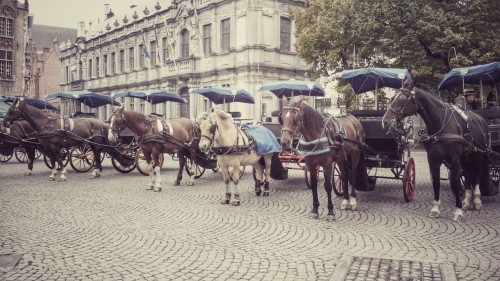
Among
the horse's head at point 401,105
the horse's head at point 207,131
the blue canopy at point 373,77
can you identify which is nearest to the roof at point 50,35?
the blue canopy at point 373,77

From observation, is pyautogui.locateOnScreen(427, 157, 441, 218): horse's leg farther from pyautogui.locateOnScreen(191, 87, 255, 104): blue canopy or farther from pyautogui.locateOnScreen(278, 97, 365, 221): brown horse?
pyautogui.locateOnScreen(191, 87, 255, 104): blue canopy

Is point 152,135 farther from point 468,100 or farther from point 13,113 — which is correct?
point 468,100

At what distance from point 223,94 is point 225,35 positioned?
15.8 meters

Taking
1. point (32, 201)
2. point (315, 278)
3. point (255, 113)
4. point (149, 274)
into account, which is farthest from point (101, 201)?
point (255, 113)

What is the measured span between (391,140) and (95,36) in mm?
52598

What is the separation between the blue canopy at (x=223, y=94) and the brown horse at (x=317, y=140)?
11.2 m

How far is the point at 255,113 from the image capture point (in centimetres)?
3147

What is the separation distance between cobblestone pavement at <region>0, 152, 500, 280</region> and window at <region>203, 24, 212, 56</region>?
26836 mm

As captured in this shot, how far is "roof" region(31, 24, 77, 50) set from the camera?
6138 cm

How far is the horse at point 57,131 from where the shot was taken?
12438mm

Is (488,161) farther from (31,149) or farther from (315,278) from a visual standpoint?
(31,149)

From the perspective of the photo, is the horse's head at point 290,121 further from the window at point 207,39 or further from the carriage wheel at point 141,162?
the window at point 207,39

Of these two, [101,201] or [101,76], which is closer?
[101,201]

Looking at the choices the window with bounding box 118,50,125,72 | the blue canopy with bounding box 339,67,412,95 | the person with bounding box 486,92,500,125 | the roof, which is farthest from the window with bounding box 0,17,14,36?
the roof
